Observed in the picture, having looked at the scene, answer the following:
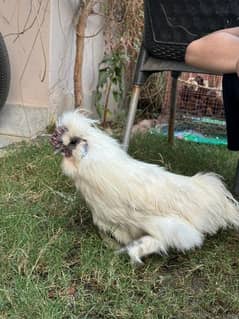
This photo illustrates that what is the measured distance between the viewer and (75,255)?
1.48 metres

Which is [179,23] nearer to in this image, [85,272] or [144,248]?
[144,248]

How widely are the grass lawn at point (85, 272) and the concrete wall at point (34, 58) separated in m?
1.09

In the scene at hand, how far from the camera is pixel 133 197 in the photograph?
1.39m

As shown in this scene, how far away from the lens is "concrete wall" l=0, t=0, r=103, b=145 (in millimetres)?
2848

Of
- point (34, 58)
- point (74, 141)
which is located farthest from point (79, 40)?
point (74, 141)

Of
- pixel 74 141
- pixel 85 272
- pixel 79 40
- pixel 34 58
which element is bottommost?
pixel 85 272

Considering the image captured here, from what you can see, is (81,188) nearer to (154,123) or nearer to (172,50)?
(172,50)

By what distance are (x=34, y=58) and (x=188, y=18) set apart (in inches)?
56.8

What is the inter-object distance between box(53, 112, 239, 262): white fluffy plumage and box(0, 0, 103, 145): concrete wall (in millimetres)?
1474

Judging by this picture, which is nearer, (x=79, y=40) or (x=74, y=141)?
(x=74, y=141)

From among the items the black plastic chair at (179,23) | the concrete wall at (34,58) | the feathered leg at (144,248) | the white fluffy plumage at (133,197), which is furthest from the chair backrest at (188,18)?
the concrete wall at (34,58)

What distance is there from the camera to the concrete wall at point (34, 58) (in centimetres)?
285

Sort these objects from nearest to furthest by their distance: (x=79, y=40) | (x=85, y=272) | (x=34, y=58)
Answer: (x=85, y=272)
(x=34, y=58)
(x=79, y=40)

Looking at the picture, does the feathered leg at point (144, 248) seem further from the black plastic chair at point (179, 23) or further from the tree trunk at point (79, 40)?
the tree trunk at point (79, 40)
